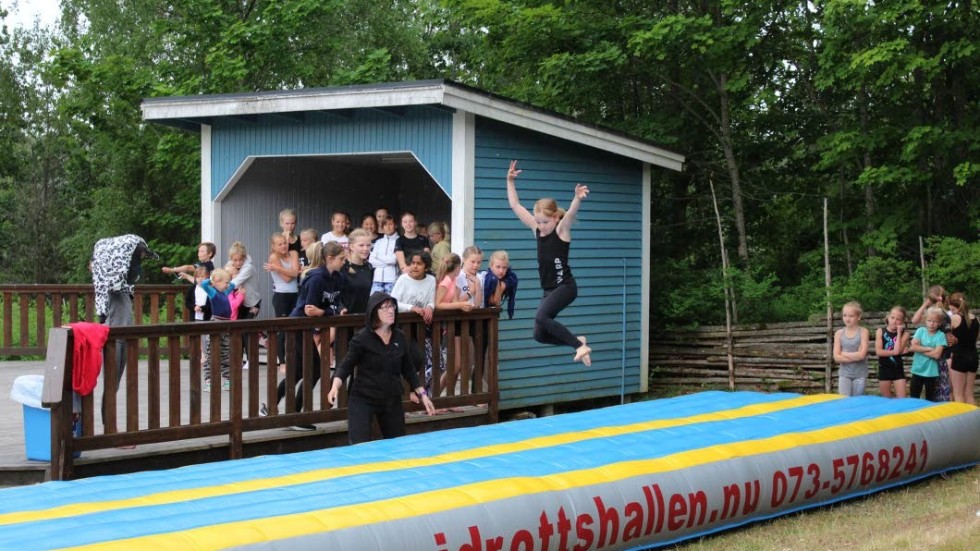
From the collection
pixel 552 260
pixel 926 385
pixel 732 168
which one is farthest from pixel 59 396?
pixel 732 168

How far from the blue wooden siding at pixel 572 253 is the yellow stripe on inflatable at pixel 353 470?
14.7ft

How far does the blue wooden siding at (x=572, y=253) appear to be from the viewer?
1394 centimetres

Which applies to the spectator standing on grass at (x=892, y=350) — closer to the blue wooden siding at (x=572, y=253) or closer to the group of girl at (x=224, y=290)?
the blue wooden siding at (x=572, y=253)

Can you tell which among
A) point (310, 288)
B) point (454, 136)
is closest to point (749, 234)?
point (454, 136)

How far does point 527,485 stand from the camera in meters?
7.07

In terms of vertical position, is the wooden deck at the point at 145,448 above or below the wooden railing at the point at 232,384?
below

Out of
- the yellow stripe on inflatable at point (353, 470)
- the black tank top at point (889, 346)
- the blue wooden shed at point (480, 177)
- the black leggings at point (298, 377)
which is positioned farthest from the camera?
the blue wooden shed at point (480, 177)

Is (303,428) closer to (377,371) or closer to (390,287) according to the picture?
(377,371)

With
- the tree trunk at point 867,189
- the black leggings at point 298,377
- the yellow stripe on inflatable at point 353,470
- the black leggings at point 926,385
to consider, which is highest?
the tree trunk at point 867,189

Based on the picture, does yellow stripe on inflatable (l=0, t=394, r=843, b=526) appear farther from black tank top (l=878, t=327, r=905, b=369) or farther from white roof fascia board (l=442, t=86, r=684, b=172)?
white roof fascia board (l=442, t=86, r=684, b=172)

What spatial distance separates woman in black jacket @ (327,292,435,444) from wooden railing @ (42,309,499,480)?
622 mm

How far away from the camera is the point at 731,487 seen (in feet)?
26.7

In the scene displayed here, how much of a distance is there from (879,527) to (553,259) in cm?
324

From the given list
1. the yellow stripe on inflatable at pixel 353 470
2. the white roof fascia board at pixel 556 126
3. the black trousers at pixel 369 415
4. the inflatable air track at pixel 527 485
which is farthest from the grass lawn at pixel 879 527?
the white roof fascia board at pixel 556 126
